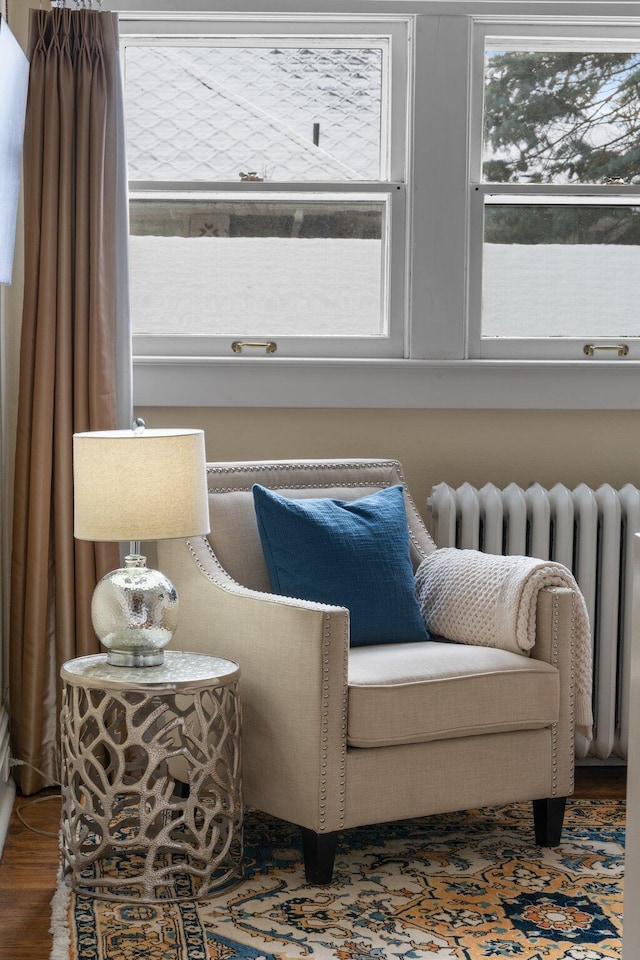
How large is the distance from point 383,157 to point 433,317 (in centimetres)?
52

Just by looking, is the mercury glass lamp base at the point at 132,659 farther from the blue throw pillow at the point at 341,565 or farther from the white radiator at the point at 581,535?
the white radiator at the point at 581,535

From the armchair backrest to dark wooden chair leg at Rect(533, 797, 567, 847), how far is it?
0.73 m

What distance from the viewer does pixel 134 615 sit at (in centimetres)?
251

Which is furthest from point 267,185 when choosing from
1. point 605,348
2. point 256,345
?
point 605,348

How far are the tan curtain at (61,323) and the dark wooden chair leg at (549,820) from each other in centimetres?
127

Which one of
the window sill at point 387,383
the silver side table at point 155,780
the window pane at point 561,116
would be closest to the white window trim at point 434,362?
the window sill at point 387,383

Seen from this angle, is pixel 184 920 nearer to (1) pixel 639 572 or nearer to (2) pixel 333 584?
(2) pixel 333 584

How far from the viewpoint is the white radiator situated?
130 inches

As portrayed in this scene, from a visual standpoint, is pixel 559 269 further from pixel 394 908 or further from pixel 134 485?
pixel 394 908

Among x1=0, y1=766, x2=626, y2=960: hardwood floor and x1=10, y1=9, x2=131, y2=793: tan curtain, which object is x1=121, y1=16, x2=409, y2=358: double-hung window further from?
x1=0, y1=766, x2=626, y2=960: hardwood floor

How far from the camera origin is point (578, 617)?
8.99 ft

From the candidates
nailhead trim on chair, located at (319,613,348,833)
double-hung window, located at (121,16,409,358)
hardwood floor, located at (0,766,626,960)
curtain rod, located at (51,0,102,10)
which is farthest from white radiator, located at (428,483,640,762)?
curtain rod, located at (51,0,102,10)

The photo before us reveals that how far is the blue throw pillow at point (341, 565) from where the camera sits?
2764 millimetres

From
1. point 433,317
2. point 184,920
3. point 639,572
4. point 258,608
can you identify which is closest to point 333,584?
point 258,608
